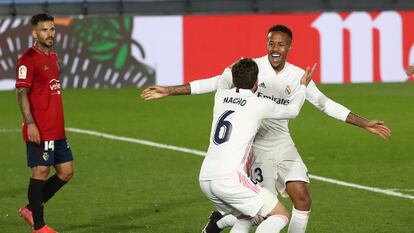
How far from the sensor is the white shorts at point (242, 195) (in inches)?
320

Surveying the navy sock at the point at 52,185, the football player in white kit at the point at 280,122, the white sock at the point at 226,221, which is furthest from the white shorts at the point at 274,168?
the navy sock at the point at 52,185

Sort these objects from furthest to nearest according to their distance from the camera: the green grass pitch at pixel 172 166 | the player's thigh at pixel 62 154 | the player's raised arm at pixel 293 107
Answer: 1. the green grass pitch at pixel 172 166
2. the player's thigh at pixel 62 154
3. the player's raised arm at pixel 293 107

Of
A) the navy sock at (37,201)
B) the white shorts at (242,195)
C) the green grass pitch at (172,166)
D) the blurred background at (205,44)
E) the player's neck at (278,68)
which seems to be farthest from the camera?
the blurred background at (205,44)

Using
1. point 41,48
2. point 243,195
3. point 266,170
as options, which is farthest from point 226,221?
point 41,48

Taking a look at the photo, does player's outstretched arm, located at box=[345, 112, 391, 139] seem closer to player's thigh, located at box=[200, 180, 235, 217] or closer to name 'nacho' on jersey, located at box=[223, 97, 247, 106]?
name 'nacho' on jersey, located at box=[223, 97, 247, 106]

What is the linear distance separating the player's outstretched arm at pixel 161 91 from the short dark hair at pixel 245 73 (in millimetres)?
936

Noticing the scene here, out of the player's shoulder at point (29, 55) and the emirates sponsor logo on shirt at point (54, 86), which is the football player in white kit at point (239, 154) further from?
the player's shoulder at point (29, 55)

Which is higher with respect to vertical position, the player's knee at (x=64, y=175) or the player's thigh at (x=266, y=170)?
the player's thigh at (x=266, y=170)

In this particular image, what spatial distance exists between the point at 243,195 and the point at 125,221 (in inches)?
109

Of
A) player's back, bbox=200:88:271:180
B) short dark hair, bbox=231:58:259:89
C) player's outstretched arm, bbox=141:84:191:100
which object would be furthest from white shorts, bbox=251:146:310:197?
short dark hair, bbox=231:58:259:89

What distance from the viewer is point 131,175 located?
44.5 ft

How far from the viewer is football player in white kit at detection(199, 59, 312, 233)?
8.16 m

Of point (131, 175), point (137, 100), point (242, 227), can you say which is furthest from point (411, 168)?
point (137, 100)

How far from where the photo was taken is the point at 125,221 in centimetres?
1068
